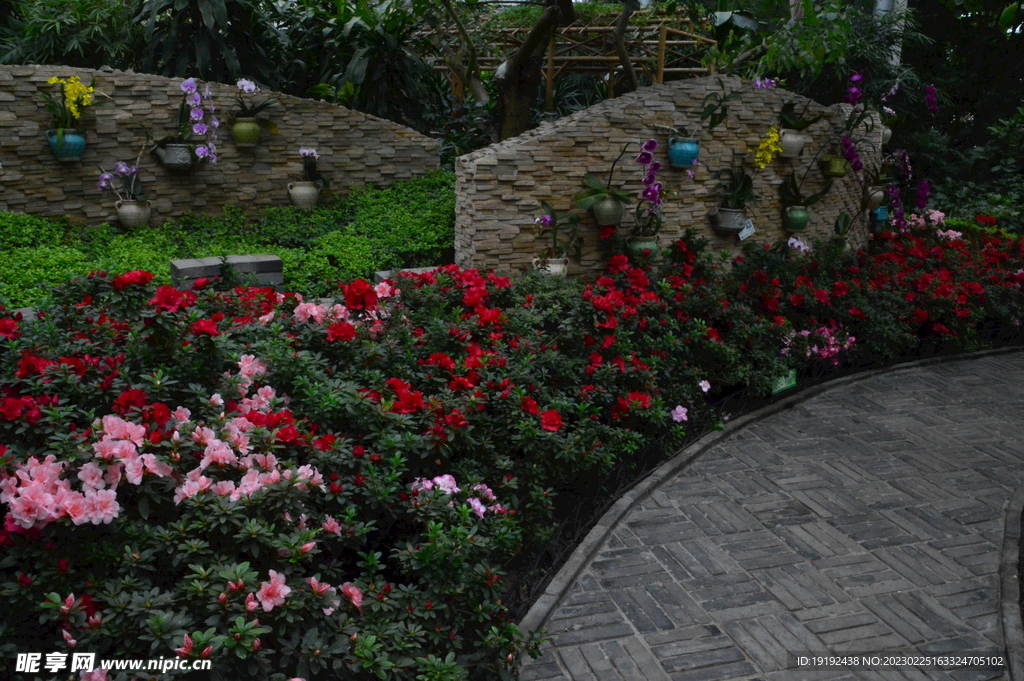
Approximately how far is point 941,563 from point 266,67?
28.6 ft

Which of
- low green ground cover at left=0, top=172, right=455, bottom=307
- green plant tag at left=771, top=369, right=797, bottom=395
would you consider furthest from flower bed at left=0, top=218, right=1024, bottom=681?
low green ground cover at left=0, top=172, right=455, bottom=307

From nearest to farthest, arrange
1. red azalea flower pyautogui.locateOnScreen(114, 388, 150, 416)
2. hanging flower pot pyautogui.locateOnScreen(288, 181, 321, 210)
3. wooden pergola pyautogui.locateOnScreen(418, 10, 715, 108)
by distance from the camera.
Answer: red azalea flower pyautogui.locateOnScreen(114, 388, 150, 416) → hanging flower pot pyautogui.locateOnScreen(288, 181, 321, 210) → wooden pergola pyautogui.locateOnScreen(418, 10, 715, 108)

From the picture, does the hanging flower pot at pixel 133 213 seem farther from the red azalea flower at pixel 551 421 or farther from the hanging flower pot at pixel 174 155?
the red azalea flower at pixel 551 421

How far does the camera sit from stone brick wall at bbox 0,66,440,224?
23.1ft

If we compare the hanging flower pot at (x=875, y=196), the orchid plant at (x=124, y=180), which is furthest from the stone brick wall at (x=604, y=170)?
the orchid plant at (x=124, y=180)

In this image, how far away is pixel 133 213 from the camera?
735cm

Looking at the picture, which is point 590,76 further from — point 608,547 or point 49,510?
point 49,510

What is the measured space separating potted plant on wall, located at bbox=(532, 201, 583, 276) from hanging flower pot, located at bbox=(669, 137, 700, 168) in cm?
107

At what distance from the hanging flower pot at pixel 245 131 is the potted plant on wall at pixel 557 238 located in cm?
339

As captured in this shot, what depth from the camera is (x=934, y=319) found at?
21.7 ft

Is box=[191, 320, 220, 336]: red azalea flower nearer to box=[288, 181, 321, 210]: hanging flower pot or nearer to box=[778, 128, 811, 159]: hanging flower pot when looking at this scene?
box=[288, 181, 321, 210]: hanging flower pot

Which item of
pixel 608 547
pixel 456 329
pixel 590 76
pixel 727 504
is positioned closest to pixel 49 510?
pixel 456 329

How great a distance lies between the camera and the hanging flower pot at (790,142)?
740 centimetres

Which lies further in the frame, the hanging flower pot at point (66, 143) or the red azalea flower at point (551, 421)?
the hanging flower pot at point (66, 143)
